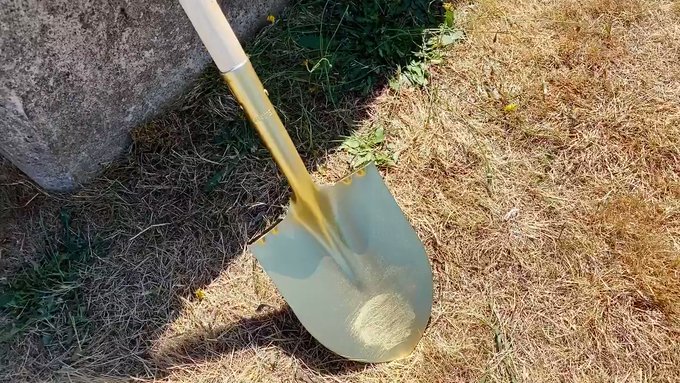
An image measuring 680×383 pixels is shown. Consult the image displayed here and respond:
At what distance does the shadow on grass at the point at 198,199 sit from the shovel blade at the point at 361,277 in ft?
0.42

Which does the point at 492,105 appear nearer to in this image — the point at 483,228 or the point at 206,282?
the point at 483,228

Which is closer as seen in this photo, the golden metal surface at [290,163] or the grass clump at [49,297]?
the golden metal surface at [290,163]

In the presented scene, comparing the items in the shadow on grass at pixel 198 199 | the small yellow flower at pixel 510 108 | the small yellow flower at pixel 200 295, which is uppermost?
the shadow on grass at pixel 198 199

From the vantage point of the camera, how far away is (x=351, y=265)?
1.85m

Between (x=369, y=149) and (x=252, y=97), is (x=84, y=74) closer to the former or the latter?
(x=252, y=97)

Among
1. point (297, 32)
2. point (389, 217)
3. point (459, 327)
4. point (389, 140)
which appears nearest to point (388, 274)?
point (389, 217)

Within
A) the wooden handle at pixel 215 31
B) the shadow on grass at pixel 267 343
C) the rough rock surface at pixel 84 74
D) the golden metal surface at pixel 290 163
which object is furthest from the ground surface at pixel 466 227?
the wooden handle at pixel 215 31

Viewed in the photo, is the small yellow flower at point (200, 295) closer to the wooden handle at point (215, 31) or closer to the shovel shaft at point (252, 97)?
the shovel shaft at point (252, 97)

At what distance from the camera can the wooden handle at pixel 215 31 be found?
1.59 m

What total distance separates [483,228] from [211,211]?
3.02 ft

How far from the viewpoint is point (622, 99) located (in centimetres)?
226

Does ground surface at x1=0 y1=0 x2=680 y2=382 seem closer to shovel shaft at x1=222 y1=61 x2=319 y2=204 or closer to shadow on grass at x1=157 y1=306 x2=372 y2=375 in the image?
shadow on grass at x1=157 y1=306 x2=372 y2=375

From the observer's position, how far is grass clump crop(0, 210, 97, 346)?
6.28 ft

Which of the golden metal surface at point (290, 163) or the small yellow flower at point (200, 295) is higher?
the golden metal surface at point (290, 163)
